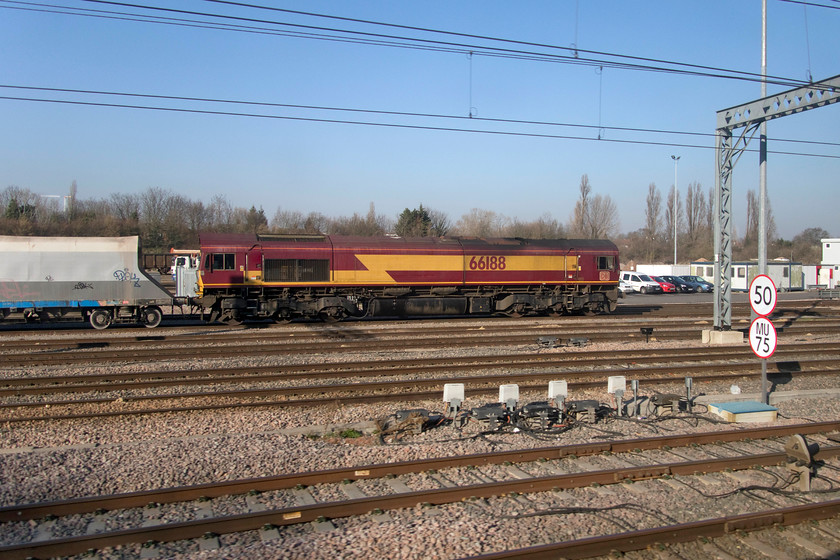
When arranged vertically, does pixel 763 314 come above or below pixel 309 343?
above

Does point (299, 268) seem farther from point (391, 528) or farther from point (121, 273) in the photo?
point (391, 528)

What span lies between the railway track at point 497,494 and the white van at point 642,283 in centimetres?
3921

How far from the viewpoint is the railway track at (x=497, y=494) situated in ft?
17.3

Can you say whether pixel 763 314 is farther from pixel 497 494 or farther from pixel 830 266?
pixel 830 266

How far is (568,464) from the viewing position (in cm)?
745

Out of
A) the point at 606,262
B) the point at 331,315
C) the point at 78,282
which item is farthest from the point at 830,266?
the point at 78,282

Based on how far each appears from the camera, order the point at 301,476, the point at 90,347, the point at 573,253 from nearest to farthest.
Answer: the point at 301,476, the point at 90,347, the point at 573,253

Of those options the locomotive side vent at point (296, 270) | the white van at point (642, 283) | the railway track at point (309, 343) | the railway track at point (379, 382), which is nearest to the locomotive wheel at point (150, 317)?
the railway track at point (309, 343)

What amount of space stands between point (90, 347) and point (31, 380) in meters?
4.83

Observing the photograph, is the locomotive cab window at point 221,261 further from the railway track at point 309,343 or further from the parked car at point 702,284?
the parked car at point 702,284

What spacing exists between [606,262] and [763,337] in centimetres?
1835

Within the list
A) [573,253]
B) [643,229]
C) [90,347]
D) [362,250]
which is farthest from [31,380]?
[643,229]

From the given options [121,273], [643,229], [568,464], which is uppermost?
[643,229]

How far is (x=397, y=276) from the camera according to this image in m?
24.3
